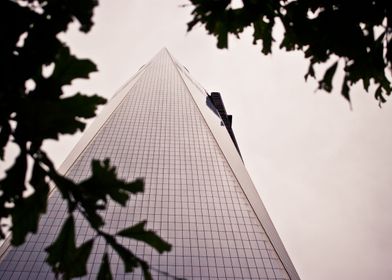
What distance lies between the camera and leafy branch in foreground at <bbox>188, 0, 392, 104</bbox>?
2.29 meters

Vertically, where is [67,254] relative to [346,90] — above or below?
below

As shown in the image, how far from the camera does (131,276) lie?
69.1ft

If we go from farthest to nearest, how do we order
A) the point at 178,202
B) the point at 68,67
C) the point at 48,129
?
the point at 178,202
the point at 68,67
the point at 48,129

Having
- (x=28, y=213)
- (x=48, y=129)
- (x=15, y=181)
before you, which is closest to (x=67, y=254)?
(x=28, y=213)

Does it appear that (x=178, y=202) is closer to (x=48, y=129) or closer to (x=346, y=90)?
(x=346, y=90)

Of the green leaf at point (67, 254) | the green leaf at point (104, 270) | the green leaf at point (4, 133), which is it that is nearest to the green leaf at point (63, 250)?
the green leaf at point (67, 254)

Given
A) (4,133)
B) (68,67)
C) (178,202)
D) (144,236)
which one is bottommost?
(144,236)

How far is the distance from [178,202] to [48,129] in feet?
87.0

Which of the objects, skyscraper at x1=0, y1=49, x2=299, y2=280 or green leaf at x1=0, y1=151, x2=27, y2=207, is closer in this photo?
green leaf at x1=0, y1=151, x2=27, y2=207

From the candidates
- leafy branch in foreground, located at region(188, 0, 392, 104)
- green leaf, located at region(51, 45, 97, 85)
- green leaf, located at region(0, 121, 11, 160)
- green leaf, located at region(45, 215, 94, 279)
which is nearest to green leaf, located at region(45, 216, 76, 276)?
green leaf, located at region(45, 215, 94, 279)

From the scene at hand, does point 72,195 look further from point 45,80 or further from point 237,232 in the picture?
point 237,232

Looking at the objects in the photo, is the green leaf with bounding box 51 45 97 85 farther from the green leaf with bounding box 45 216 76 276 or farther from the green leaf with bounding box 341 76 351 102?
the green leaf with bounding box 341 76 351 102

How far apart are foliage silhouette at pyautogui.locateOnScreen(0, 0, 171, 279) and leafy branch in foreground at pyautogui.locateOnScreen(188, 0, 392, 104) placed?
3.53 feet

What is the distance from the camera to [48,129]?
1.57m
